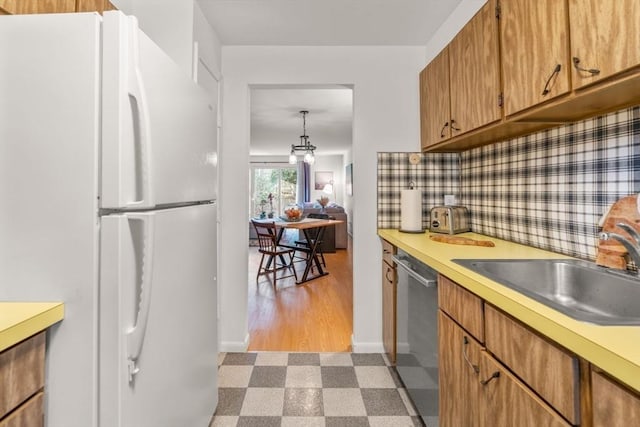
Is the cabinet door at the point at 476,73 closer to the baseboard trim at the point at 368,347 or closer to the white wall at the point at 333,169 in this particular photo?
the baseboard trim at the point at 368,347

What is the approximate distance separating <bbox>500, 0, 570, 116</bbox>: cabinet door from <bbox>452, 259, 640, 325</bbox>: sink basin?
629 millimetres

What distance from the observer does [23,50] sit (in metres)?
0.86

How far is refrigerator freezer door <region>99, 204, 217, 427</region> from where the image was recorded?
34.0 inches

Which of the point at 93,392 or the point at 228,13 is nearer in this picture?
the point at 93,392

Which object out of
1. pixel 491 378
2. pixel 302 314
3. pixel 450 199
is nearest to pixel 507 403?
pixel 491 378

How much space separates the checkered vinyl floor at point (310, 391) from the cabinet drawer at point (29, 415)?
0.97 metres

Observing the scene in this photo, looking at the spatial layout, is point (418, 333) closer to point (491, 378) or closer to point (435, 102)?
point (491, 378)

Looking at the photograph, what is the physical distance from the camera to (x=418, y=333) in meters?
1.59

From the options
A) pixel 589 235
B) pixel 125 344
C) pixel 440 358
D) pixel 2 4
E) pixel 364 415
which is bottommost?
pixel 364 415

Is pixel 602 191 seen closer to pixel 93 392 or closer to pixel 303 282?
pixel 93 392

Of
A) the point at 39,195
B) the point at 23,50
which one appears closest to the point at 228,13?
the point at 23,50

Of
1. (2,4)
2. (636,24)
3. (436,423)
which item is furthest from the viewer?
(436,423)

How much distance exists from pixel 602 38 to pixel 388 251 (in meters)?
1.52

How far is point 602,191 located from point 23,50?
2006 mm
